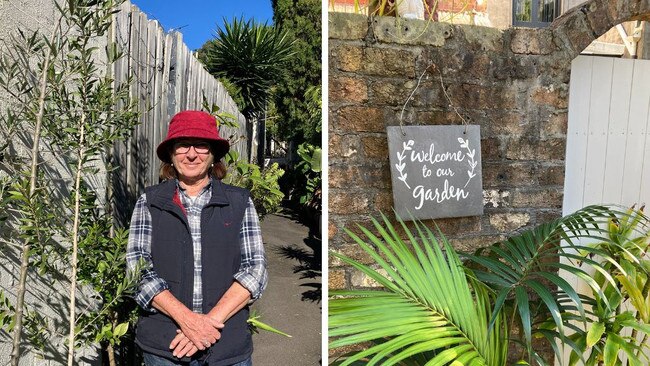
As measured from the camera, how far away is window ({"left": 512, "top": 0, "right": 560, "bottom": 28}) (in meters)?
2.36

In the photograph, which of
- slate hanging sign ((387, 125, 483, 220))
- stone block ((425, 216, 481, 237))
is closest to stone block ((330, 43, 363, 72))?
slate hanging sign ((387, 125, 483, 220))

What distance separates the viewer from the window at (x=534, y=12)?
236 centimetres

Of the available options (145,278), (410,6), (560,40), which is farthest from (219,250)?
(560,40)

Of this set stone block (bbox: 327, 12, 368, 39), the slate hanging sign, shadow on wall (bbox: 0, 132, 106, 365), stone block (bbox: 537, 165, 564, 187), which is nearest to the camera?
shadow on wall (bbox: 0, 132, 106, 365)

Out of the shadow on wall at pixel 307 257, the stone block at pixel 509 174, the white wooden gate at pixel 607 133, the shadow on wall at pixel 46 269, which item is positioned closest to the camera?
the shadow on wall at pixel 46 269

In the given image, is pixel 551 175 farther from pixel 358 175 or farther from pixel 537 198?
pixel 358 175

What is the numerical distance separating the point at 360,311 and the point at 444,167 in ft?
2.19

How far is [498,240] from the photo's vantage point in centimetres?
210

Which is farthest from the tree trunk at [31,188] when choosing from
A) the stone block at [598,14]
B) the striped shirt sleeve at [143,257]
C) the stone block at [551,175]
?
the stone block at [598,14]

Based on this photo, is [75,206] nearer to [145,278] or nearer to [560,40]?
[145,278]

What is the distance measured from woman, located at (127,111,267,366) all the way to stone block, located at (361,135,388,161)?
44 centimetres

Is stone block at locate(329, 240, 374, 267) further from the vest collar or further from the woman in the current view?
the vest collar

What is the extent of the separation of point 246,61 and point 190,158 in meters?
2.67

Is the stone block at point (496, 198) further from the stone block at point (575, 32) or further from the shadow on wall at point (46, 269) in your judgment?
Result: the shadow on wall at point (46, 269)
